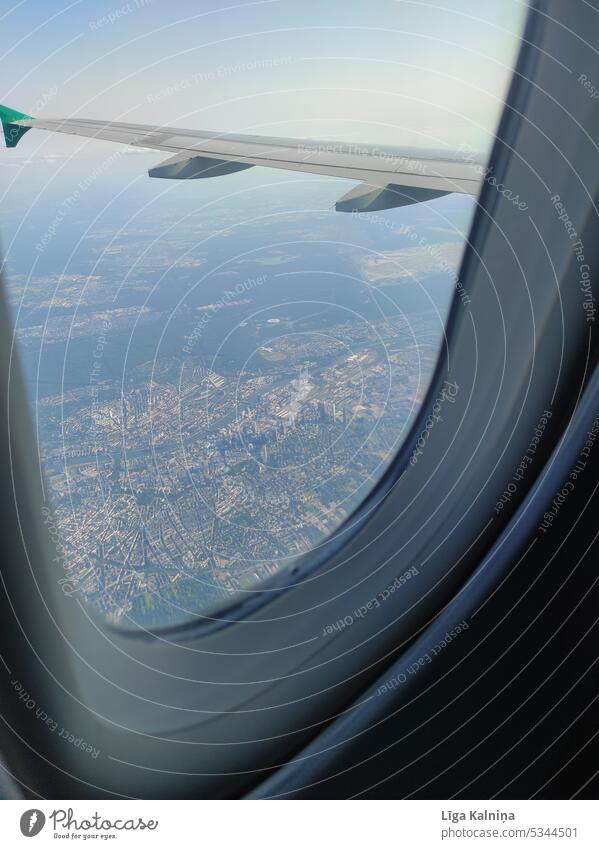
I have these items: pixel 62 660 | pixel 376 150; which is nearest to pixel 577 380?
pixel 376 150

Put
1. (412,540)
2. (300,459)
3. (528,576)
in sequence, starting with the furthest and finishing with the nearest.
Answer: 1. (300,459)
2. (412,540)
3. (528,576)

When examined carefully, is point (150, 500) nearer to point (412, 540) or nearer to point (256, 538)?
point (256, 538)

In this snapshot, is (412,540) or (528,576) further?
(412,540)

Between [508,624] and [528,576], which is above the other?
[528,576]

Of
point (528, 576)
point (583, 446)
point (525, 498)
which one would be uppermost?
point (583, 446)
